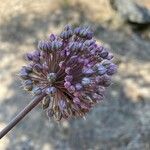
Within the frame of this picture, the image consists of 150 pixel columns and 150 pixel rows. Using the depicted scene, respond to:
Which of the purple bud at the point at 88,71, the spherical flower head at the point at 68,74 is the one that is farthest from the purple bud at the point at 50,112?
the purple bud at the point at 88,71

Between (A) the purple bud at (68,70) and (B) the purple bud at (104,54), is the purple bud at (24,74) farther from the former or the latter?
(B) the purple bud at (104,54)

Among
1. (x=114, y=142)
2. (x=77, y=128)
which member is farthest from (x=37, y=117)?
(x=114, y=142)

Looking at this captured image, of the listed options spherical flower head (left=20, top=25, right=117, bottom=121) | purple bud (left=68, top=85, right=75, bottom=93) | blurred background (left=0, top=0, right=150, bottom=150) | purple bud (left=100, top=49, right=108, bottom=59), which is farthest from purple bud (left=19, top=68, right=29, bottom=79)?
blurred background (left=0, top=0, right=150, bottom=150)

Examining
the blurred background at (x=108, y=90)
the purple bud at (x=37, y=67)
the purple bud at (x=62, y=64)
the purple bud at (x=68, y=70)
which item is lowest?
the blurred background at (x=108, y=90)

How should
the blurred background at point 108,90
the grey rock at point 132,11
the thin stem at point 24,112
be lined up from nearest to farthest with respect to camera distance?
1. the thin stem at point 24,112
2. the blurred background at point 108,90
3. the grey rock at point 132,11

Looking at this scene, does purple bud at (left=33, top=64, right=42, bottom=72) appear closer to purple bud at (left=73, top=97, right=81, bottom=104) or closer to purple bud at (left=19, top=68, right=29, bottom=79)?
purple bud at (left=19, top=68, right=29, bottom=79)

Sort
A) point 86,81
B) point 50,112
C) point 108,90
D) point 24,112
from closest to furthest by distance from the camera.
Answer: point 24,112, point 86,81, point 50,112, point 108,90

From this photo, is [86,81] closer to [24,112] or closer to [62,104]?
[62,104]

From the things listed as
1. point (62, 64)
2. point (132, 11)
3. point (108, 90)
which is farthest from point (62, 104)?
point (132, 11)
